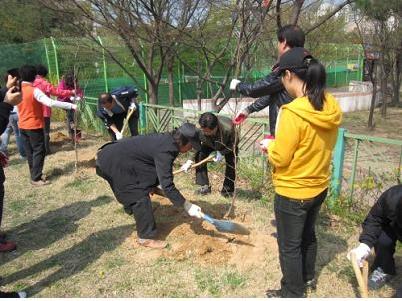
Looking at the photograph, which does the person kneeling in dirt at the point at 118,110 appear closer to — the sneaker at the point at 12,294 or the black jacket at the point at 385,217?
the sneaker at the point at 12,294

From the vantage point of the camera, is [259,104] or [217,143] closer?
[259,104]

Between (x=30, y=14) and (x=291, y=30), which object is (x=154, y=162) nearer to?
(x=291, y=30)

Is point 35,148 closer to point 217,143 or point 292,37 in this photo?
point 217,143

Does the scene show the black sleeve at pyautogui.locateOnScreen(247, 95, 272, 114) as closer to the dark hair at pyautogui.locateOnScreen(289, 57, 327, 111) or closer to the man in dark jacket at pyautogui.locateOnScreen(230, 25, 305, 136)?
the man in dark jacket at pyautogui.locateOnScreen(230, 25, 305, 136)

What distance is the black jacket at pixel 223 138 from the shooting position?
13.8 feet

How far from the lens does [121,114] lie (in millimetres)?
5988

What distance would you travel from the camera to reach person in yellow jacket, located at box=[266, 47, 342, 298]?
2215 millimetres

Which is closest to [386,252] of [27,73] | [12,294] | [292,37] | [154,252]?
[292,37]

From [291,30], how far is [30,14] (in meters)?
15.9

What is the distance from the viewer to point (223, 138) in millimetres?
4250

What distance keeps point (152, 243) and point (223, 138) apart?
136 cm

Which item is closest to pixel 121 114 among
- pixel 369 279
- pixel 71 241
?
pixel 71 241

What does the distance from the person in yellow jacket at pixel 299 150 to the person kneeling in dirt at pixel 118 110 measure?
3652 mm

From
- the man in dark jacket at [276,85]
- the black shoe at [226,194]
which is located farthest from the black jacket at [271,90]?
the black shoe at [226,194]
